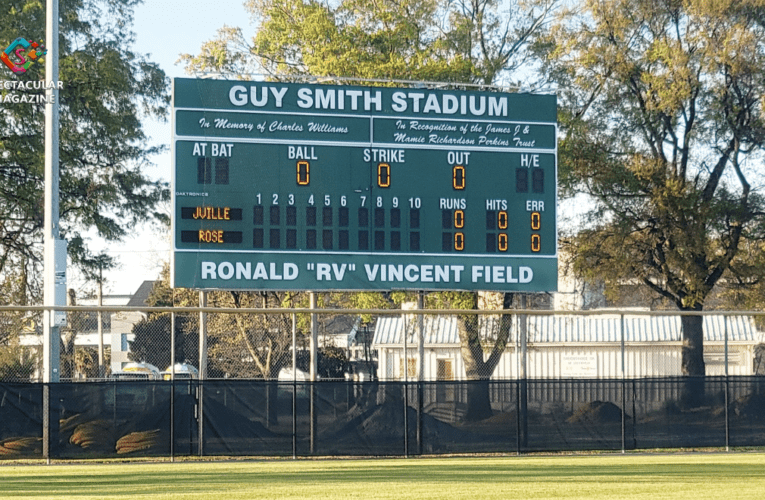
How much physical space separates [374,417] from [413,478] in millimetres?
3010

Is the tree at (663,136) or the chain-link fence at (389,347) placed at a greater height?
the tree at (663,136)

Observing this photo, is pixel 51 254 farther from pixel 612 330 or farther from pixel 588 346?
pixel 612 330

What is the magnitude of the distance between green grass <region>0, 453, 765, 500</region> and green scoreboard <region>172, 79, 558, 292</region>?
3.38 meters

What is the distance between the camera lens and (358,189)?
17.1m

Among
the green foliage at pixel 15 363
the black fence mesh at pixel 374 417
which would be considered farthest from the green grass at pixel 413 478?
the green foliage at pixel 15 363

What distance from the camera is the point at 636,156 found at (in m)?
23.4

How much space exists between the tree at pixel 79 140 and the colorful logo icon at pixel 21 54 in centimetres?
34

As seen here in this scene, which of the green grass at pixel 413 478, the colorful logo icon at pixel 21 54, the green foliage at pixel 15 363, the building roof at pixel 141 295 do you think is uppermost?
the colorful logo icon at pixel 21 54

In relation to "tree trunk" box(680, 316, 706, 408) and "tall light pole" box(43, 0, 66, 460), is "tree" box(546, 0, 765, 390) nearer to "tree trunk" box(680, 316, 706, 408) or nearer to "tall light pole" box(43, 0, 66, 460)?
"tree trunk" box(680, 316, 706, 408)

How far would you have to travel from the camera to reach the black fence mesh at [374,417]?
46.3ft

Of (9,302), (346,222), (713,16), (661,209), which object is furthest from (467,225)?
(9,302)

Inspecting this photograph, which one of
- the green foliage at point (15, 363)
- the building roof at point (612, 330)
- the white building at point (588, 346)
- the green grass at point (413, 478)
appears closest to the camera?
the green grass at point (413, 478)

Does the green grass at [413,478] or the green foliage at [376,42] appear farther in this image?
→ the green foliage at [376,42]

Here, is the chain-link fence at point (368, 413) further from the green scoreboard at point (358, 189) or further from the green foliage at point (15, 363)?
the green scoreboard at point (358, 189)
